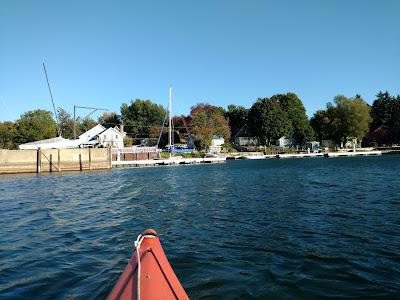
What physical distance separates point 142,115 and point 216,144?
1619 inches

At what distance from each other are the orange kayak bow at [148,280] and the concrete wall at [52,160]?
5689 centimetres

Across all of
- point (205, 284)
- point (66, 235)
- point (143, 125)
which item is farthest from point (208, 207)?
point (143, 125)

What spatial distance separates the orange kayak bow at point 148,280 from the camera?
4.98 meters

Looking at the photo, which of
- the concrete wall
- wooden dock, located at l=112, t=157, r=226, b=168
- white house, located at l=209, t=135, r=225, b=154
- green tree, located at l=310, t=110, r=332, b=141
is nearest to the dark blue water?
the concrete wall

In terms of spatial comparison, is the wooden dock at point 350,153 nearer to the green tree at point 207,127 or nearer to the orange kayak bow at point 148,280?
the green tree at point 207,127

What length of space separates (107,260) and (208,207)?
9.99m

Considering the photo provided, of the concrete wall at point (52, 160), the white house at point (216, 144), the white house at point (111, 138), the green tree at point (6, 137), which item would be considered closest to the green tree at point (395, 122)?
the white house at point (216, 144)

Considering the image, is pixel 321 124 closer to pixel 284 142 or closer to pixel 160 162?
pixel 284 142

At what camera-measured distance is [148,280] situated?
513 centimetres

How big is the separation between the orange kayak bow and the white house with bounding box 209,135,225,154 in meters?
96.3

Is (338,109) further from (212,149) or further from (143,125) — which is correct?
(143,125)

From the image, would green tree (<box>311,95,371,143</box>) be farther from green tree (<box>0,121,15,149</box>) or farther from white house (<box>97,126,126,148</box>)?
green tree (<box>0,121,15,149</box>)

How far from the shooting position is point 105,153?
64812 millimetres

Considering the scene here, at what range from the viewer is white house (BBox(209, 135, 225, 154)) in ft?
339
